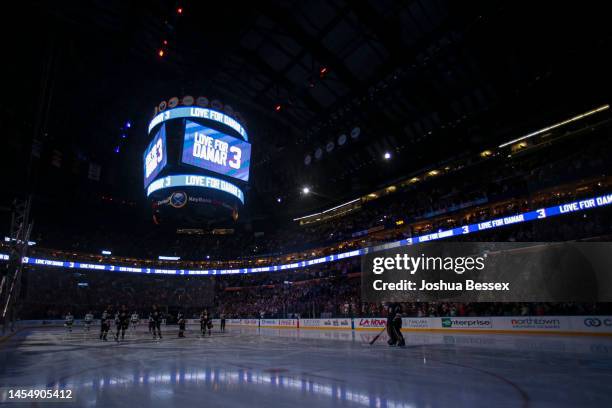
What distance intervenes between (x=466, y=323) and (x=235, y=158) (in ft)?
51.7

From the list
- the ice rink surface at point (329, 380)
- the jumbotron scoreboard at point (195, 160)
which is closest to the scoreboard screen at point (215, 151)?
the jumbotron scoreboard at point (195, 160)

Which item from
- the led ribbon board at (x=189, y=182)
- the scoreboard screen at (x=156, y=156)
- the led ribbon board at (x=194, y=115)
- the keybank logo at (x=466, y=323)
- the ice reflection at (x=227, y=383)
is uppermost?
the led ribbon board at (x=194, y=115)

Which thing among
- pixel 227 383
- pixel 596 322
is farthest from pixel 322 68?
pixel 596 322

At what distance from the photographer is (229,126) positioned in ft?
65.3

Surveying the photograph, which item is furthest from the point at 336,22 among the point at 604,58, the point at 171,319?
the point at 171,319

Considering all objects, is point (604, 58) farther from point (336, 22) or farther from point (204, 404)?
point (204, 404)

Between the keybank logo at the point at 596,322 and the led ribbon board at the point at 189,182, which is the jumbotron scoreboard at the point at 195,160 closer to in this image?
the led ribbon board at the point at 189,182

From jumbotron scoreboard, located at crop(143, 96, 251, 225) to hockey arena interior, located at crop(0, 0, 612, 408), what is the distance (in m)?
0.11

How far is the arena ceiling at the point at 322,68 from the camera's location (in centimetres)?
1445

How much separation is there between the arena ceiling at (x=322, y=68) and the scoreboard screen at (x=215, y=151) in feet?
11.0

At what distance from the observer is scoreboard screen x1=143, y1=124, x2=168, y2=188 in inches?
715

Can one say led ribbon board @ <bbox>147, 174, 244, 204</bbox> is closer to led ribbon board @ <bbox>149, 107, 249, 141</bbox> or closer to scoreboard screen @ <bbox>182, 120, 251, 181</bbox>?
scoreboard screen @ <bbox>182, 120, 251, 181</bbox>

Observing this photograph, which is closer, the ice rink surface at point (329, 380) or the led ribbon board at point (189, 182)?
the ice rink surface at point (329, 380)

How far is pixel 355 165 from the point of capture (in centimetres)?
2700
